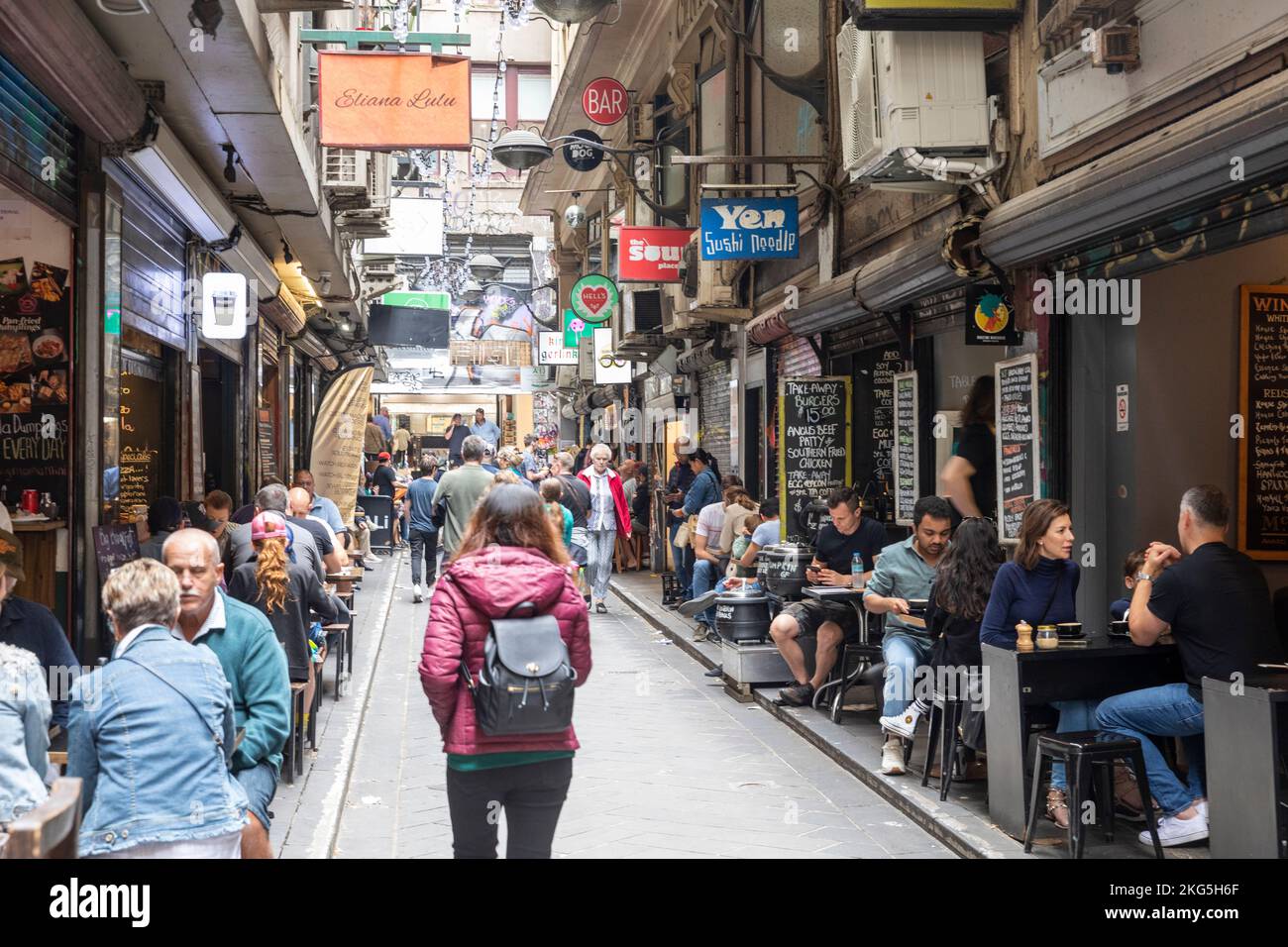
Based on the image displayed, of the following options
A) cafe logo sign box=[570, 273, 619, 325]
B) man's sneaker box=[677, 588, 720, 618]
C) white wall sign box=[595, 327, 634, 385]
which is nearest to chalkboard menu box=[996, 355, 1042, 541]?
man's sneaker box=[677, 588, 720, 618]

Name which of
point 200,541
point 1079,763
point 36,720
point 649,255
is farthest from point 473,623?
point 649,255

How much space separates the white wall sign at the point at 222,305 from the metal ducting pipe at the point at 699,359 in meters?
7.86

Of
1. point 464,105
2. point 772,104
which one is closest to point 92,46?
point 464,105

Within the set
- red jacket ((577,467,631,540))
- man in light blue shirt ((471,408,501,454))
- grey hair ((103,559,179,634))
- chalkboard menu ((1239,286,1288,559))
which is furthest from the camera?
man in light blue shirt ((471,408,501,454))

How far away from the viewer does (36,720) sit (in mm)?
4352

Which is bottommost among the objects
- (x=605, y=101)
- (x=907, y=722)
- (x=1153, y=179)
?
(x=907, y=722)

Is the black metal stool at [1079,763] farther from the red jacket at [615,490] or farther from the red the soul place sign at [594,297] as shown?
the red the soul place sign at [594,297]

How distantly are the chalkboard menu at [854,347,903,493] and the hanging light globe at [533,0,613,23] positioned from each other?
436cm

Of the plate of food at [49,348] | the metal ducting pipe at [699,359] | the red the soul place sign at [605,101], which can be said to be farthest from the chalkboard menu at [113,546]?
the red the soul place sign at [605,101]

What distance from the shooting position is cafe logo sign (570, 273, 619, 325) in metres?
25.0

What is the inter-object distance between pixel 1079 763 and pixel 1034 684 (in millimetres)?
681

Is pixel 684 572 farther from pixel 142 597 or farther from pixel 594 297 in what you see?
pixel 142 597

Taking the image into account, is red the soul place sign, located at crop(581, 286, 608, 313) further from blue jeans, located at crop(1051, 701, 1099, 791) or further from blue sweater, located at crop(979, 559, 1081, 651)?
blue jeans, located at crop(1051, 701, 1099, 791)

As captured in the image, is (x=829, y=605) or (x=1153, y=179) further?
(x=829, y=605)
